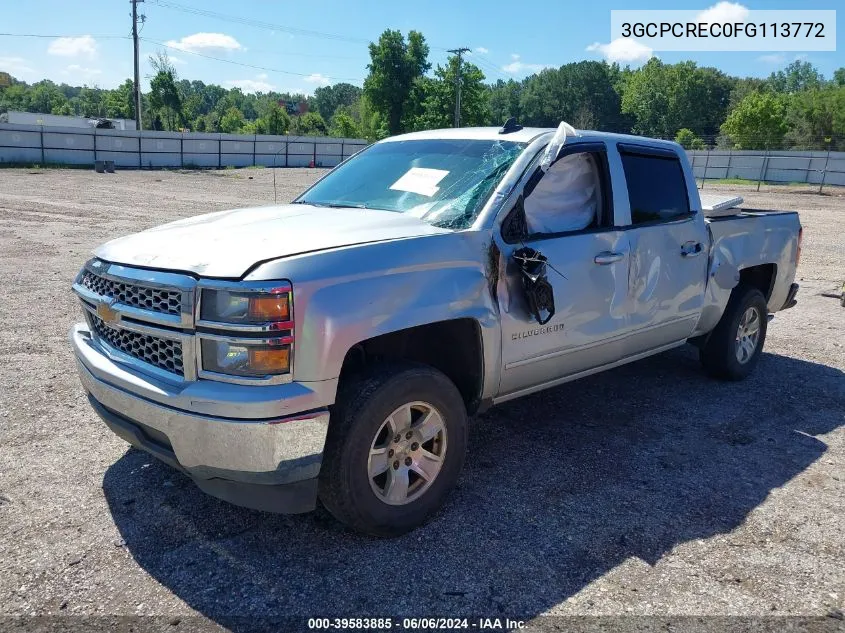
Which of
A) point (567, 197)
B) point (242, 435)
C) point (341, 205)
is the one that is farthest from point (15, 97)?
point (242, 435)

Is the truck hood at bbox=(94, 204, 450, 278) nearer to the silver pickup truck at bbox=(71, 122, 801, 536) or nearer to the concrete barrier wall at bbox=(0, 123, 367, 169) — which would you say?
the silver pickup truck at bbox=(71, 122, 801, 536)

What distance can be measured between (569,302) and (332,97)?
577ft

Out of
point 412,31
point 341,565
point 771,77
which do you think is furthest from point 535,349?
point 771,77

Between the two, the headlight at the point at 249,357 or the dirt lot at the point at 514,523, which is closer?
the headlight at the point at 249,357

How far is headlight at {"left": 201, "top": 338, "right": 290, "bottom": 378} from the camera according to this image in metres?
2.73

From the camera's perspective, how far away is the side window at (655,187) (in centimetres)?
454

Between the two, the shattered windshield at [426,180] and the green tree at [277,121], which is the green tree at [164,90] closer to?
the green tree at [277,121]

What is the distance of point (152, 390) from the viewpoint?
2.90m

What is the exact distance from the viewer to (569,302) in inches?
153

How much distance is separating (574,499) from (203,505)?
6.44 feet

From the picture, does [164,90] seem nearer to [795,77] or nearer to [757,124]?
[757,124]

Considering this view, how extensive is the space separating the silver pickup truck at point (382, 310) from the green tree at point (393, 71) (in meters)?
70.5

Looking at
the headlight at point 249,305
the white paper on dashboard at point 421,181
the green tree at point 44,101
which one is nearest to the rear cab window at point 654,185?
the white paper on dashboard at point 421,181

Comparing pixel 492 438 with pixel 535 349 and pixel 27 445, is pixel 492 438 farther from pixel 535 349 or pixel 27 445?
pixel 27 445
